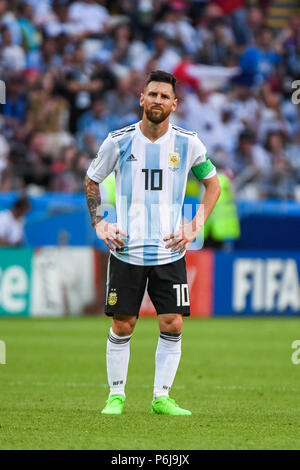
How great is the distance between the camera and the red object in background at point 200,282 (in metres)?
15.9

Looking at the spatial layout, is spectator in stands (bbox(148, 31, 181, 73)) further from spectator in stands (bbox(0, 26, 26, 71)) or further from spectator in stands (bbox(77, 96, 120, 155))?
spectator in stands (bbox(0, 26, 26, 71))

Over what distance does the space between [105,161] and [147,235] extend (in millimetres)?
592

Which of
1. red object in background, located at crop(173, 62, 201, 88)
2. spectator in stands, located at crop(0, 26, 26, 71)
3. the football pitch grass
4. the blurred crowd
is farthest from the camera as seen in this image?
red object in background, located at crop(173, 62, 201, 88)

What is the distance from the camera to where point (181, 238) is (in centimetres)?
691

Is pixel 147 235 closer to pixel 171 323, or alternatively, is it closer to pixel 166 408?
pixel 171 323

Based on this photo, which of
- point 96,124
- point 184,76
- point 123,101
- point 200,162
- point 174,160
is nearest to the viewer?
point 174,160

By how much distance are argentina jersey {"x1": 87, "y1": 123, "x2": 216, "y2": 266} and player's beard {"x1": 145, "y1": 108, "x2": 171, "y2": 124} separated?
0.19 meters

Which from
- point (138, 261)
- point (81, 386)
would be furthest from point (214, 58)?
point (138, 261)

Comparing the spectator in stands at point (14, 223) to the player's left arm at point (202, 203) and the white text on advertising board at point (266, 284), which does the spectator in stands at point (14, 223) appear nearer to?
the white text on advertising board at point (266, 284)

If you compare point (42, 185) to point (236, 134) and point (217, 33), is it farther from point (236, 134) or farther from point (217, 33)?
point (217, 33)

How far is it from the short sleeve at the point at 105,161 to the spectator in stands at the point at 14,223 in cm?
871

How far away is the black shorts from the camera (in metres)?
6.91
